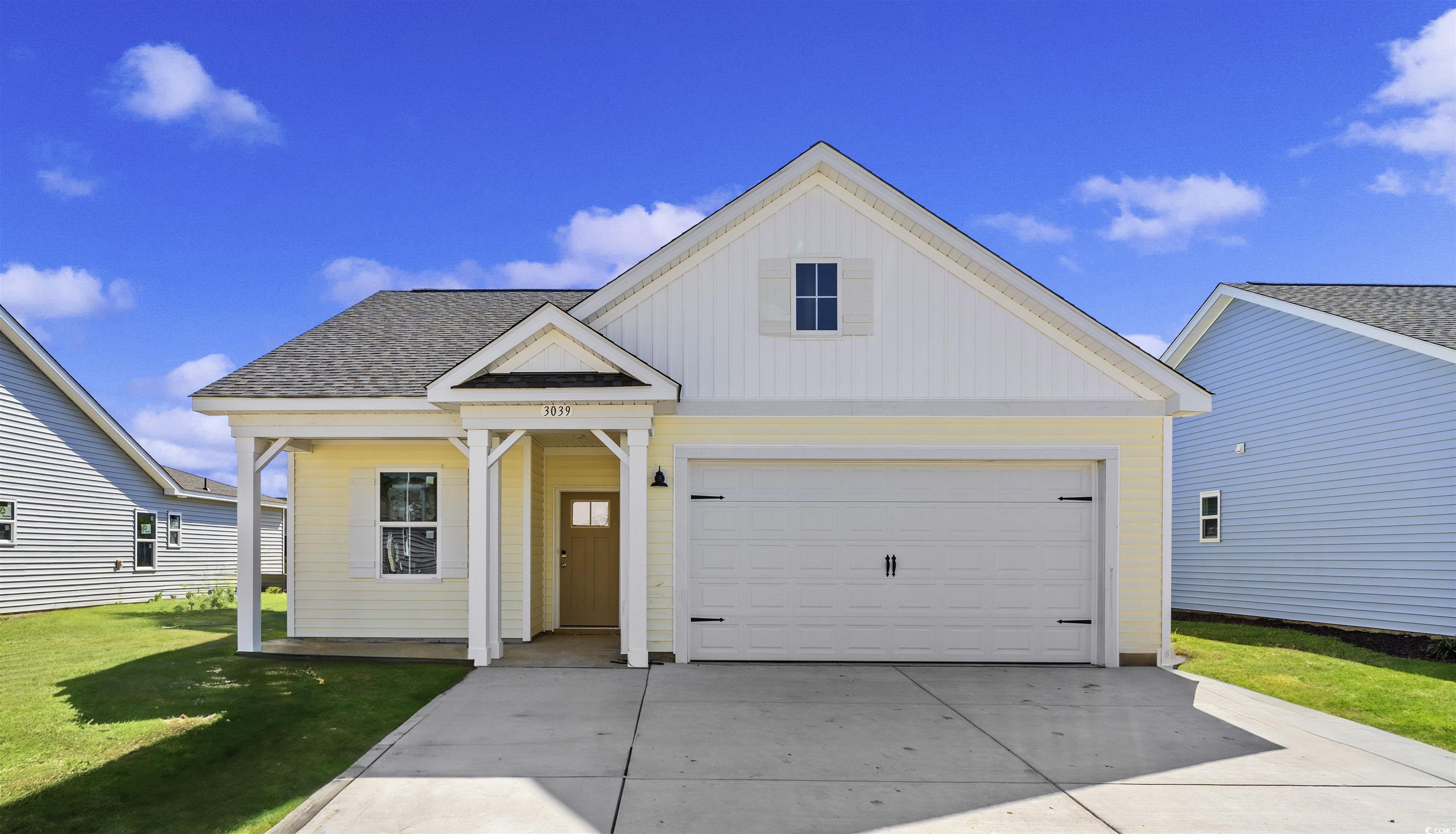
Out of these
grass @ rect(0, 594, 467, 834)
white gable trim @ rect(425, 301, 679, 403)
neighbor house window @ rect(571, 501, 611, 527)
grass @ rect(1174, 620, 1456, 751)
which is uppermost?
white gable trim @ rect(425, 301, 679, 403)

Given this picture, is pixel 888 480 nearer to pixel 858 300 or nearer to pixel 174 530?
pixel 858 300

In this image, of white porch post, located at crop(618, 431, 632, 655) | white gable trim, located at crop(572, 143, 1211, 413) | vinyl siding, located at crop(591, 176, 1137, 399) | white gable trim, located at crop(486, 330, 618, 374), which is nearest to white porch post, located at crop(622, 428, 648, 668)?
white porch post, located at crop(618, 431, 632, 655)

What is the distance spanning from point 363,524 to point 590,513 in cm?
308

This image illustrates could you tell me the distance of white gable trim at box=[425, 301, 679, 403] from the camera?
31.0ft

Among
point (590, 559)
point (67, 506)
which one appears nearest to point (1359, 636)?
point (590, 559)

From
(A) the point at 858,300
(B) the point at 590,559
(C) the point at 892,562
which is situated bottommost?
(B) the point at 590,559

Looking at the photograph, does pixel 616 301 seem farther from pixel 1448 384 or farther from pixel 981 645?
pixel 1448 384

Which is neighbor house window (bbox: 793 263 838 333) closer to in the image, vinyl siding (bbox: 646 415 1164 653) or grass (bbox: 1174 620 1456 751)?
vinyl siding (bbox: 646 415 1164 653)

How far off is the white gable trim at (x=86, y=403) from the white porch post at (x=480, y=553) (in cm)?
825

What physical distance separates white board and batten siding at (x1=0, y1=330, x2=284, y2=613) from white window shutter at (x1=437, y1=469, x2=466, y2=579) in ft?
30.8

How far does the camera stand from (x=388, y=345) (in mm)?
12211

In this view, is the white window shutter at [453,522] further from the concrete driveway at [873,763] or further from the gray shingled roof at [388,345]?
the concrete driveway at [873,763]

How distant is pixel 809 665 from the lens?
9.91 meters

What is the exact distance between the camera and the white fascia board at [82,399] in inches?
621
